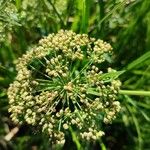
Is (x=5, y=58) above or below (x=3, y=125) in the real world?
above

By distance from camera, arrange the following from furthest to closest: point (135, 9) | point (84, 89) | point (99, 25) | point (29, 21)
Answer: point (135, 9) < point (29, 21) < point (99, 25) < point (84, 89)

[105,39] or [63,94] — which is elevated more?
[105,39]

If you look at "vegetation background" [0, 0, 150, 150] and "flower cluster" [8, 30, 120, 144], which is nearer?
"flower cluster" [8, 30, 120, 144]

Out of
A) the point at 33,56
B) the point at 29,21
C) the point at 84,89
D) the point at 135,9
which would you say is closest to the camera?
the point at 84,89

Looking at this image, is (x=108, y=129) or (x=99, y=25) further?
(x=108, y=129)

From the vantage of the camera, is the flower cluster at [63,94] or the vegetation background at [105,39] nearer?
the flower cluster at [63,94]

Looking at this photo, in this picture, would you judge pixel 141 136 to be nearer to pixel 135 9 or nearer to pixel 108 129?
pixel 108 129

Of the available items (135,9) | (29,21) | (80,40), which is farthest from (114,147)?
(80,40)

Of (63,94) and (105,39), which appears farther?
(105,39)
